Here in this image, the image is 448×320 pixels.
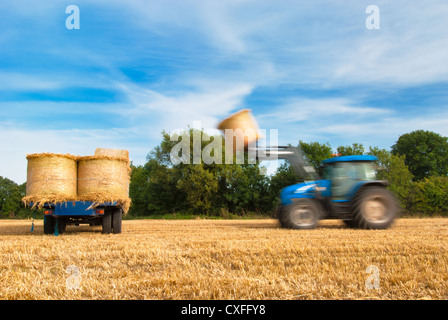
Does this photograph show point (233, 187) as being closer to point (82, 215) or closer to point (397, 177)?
point (397, 177)

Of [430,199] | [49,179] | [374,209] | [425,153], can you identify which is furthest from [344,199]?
[425,153]

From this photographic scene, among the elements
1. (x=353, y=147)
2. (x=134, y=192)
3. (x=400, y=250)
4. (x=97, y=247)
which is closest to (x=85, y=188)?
(x=97, y=247)

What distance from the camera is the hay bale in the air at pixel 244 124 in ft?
28.9

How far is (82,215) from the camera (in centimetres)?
876

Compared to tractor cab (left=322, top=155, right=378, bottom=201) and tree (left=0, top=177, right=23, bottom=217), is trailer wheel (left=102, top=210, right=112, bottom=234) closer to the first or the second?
tractor cab (left=322, top=155, right=378, bottom=201)

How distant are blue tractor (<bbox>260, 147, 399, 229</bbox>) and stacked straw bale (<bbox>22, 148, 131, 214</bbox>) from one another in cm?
371

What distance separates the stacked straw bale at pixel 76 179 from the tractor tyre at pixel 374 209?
5.81 meters

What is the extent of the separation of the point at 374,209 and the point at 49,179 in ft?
26.3

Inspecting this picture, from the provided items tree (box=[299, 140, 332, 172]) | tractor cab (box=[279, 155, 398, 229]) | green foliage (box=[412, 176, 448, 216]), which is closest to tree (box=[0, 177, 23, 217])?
tree (box=[299, 140, 332, 172])

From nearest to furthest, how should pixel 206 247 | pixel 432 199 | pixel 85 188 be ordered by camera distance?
1. pixel 206 247
2. pixel 85 188
3. pixel 432 199

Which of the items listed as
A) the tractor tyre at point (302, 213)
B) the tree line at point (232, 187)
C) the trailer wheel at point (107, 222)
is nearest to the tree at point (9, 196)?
the tree line at point (232, 187)

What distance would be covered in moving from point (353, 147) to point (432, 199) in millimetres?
7949

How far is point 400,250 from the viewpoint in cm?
558
